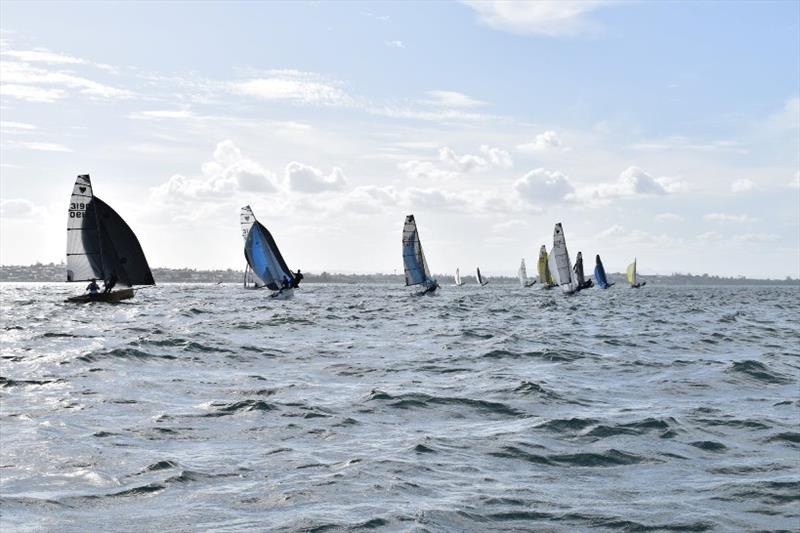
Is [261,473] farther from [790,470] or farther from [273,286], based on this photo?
[273,286]

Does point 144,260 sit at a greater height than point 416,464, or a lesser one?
greater

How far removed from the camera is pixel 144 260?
5775 centimetres

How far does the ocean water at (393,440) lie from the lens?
859 centimetres

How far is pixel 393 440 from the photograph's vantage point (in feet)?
40.8

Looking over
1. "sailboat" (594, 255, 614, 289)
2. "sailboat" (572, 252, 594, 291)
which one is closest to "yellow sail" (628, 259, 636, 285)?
"sailboat" (594, 255, 614, 289)

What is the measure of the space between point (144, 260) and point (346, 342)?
3256 centimetres

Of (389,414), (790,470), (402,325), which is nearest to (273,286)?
(402,325)

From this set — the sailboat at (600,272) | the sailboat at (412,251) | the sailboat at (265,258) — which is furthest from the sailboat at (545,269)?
the sailboat at (265,258)

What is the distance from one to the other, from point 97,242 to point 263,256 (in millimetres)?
16024

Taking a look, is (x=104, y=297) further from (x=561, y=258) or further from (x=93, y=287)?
(x=561, y=258)

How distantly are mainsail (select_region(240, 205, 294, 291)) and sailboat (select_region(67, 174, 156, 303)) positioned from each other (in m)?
12.7

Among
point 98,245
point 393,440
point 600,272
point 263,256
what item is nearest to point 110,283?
point 98,245

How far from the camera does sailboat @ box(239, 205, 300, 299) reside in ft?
224

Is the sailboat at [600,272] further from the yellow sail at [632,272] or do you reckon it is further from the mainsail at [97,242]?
the mainsail at [97,242]
